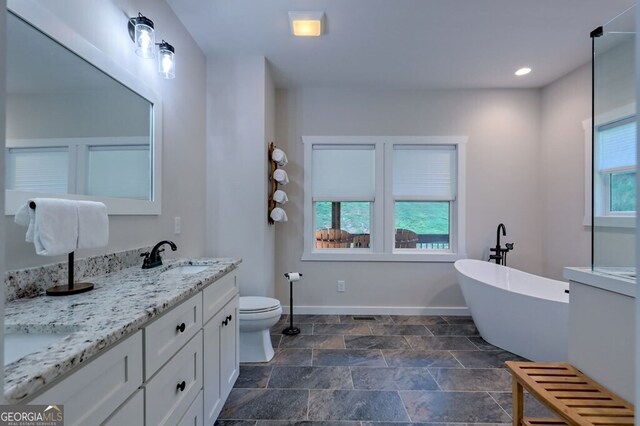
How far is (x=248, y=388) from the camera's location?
6.63 feet

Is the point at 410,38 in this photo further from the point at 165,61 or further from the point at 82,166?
the point at 82,166

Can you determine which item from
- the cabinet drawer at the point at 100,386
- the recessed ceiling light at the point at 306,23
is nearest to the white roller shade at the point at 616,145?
the recessed ceiling light at the point at 306,23

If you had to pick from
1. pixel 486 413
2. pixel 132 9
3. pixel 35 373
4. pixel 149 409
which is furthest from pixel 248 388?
pixel 132 9

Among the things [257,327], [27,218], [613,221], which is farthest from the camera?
[257,327]

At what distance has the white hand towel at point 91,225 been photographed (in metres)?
1.19

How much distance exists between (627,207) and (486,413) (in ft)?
4.81

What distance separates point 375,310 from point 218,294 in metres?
2.29

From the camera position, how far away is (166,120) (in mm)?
2133

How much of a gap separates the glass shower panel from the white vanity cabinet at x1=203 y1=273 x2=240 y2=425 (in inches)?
80.5

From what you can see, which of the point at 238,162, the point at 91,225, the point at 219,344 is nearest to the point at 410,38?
the point at 238,162

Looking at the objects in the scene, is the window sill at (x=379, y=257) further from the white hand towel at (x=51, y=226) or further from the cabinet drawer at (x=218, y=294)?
the white hand towel at (x=51, y=226)

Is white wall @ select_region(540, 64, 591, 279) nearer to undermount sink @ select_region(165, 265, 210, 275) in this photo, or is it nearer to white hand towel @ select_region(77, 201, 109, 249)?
undermount sink @ select_region(165, 265, 210, 275)

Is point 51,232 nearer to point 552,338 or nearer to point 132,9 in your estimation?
point 132,9
